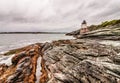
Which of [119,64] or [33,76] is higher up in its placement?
[119,64]

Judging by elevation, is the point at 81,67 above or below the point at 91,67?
below

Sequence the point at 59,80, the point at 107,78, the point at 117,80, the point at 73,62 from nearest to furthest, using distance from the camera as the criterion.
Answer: the point at 117,80, the point at 107,78, the point at 59,80, the point at 73,62

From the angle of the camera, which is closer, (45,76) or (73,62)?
(73,62)

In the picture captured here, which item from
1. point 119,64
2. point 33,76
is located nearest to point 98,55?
point 119,64

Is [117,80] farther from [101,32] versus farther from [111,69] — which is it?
[101,32]

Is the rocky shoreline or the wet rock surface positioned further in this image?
the rocky shoreline

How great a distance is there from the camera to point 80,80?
19.0 metres

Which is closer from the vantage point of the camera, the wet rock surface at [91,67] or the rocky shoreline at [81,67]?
the wet rock surface at [91,67]

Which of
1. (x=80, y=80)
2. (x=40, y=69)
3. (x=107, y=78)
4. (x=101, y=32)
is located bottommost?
(x=40, y=69)

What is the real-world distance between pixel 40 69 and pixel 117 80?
17850mm

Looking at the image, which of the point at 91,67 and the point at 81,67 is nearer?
the point at 91,67

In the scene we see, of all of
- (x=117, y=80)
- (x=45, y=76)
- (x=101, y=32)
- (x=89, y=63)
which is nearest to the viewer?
(x=117, y=80)

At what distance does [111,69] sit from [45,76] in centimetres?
1255

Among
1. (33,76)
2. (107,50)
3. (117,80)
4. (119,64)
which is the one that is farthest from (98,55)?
(33,76)
